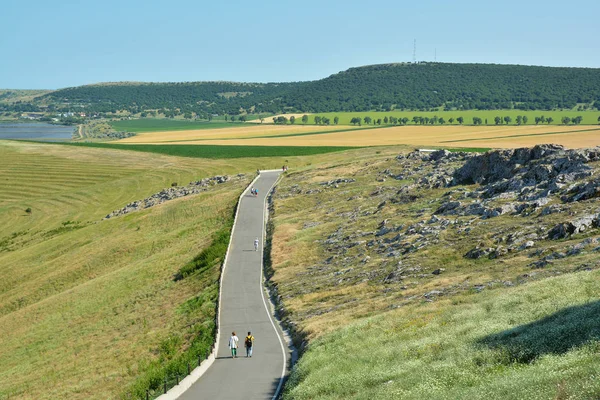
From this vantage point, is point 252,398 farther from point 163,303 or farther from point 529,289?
point 163,303

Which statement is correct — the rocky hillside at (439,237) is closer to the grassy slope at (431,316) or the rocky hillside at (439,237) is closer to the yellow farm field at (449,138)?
the grassy slope at (431,316)

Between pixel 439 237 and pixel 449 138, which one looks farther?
pixel 449 138

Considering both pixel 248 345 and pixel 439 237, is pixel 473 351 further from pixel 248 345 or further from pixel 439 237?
pixel 439 237

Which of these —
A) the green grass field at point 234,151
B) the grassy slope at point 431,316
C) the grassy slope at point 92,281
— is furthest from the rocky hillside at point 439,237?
the green grass field at point 234,151

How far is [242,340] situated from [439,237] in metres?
16.6

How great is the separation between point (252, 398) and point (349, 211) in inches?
1581

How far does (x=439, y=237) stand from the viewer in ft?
144

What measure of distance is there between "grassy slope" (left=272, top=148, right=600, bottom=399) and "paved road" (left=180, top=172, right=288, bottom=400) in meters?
1.64

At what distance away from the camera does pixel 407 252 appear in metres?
43.2

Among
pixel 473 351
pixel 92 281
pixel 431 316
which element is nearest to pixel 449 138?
pixel 92 281

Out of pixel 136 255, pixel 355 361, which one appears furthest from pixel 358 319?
pixel 136 255

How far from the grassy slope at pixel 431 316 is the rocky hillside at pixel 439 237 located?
0.56 feet

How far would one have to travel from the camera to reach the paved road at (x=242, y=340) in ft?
86.0

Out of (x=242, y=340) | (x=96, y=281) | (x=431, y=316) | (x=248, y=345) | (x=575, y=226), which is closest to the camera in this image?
(x=431, y=316)
